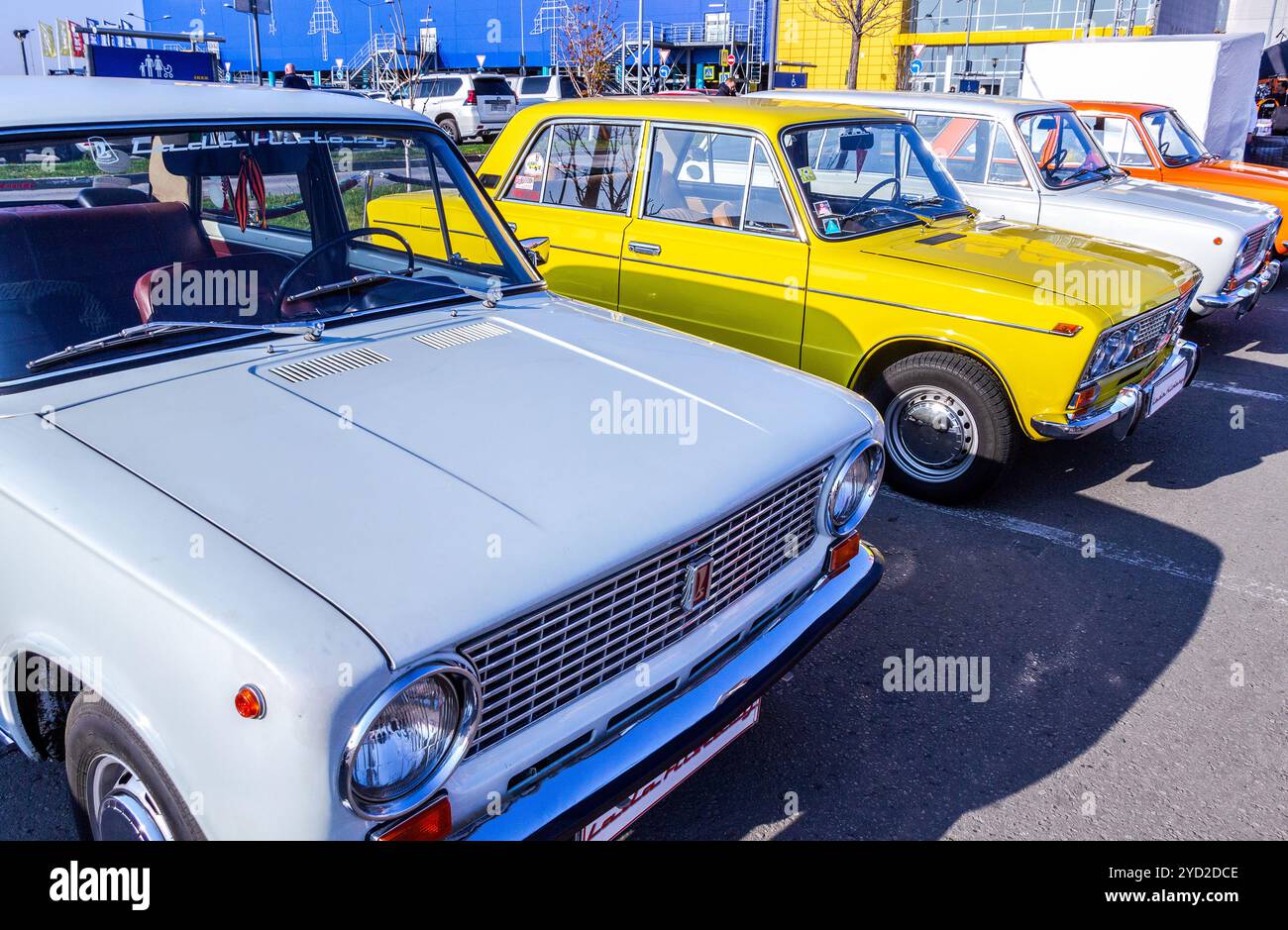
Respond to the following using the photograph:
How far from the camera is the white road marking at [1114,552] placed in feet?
13.3

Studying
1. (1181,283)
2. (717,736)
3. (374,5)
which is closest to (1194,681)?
(717,736)

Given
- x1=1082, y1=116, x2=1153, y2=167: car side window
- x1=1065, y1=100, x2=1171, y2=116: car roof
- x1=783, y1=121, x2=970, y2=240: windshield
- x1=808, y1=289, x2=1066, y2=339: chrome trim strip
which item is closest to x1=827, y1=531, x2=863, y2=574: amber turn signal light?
x1=808, y1=289, x2=1066, y2=339: chrome trim strip

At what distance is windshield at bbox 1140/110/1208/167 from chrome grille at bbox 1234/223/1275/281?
157 centimetres

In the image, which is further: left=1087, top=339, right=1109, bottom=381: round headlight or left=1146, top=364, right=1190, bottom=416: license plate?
left=1146, top=364, right=1190, bottom=416: license plate

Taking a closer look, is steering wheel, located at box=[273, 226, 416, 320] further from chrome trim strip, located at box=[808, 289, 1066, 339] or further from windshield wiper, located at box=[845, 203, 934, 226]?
windshield wiper, located at box=[845, 203, 934, 226]

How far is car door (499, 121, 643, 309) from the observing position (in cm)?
531

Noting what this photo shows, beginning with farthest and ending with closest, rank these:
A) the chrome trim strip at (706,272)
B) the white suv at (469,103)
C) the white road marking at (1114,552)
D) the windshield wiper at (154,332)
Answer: the white suv at (469,103) < the chrome trim strip at (706,272) < the white road marking at (1114,552) < the windshield wiper at (154,332)

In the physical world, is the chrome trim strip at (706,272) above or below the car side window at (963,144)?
below

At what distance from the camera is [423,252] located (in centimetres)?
331

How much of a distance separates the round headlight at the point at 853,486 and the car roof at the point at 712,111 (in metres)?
2.63

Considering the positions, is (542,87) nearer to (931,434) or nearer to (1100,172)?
(1100,172)

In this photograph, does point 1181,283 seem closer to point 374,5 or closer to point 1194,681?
point 1194,681

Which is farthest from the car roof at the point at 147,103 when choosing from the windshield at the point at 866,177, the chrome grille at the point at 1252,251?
the chrome grille at the point at 1252,251

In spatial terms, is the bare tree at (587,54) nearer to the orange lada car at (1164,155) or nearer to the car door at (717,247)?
the orange lada car at (1164,155)
